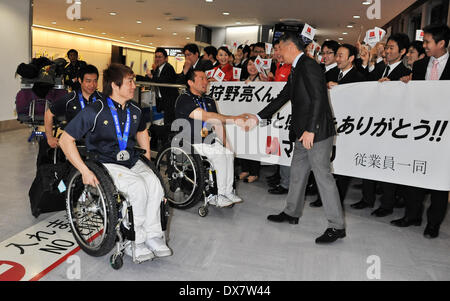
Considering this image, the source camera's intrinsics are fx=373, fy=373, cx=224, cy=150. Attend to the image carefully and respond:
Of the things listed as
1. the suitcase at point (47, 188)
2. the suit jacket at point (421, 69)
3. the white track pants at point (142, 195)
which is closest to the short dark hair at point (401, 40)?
the suit jacket at point (421, 69)

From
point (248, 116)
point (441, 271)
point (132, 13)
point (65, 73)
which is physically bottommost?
point (441, 271)

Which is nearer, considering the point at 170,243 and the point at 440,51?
the point at 170,243

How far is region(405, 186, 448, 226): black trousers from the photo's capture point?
2795 mm

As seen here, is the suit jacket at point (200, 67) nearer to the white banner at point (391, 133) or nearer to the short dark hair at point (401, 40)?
the white banner at point (391, 133)

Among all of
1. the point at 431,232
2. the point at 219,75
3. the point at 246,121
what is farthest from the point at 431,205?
the point at 219,75

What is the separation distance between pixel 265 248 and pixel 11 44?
644cm

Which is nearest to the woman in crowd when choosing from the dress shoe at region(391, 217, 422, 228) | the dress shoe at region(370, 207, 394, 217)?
the dress shoe at region(370, 207, 394, 217)

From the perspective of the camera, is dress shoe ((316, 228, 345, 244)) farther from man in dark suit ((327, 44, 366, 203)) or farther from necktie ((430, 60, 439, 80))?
necktie ((430, 60, 439, 80))

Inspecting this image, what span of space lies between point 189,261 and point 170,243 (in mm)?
309

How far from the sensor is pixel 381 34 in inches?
142

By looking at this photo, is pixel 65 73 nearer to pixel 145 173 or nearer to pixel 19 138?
pixel 19 138

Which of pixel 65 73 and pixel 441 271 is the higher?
pixel 65 73

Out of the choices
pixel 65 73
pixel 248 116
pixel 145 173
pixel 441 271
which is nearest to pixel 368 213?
pixel 441 271
